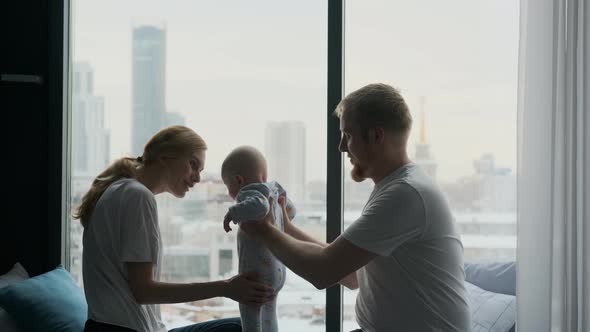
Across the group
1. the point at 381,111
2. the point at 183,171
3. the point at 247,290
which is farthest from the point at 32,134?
the point at 381,111

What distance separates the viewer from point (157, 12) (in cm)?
296

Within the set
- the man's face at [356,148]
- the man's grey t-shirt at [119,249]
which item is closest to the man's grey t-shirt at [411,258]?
the man's face at [356,148]

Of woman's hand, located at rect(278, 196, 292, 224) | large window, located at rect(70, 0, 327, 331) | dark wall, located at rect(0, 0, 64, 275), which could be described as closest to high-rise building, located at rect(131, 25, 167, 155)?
large window, located at rect(70, 0, 327, 331)

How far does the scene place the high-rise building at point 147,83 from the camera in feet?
9.67

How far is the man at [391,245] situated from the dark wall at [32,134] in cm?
143

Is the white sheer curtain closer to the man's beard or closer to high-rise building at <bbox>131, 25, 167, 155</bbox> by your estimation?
the man's beard

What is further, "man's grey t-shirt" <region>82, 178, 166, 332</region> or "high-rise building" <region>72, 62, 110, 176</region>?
"high-rise building" <region>72, 62, 110, 176</region>

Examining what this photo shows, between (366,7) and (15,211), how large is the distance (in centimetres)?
190

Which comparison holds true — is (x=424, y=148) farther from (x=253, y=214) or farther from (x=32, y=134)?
(x=32, y=134)

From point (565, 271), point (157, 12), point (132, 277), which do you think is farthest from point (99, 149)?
point (565, 271)

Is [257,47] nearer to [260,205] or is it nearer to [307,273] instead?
[260,205]

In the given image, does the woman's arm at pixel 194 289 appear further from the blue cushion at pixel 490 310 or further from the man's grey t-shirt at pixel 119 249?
the blue cushion at pixel 490 310

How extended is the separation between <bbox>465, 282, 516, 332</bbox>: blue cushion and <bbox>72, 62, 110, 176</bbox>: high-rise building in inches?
71.0

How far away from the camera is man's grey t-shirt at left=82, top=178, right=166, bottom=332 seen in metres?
1.97
